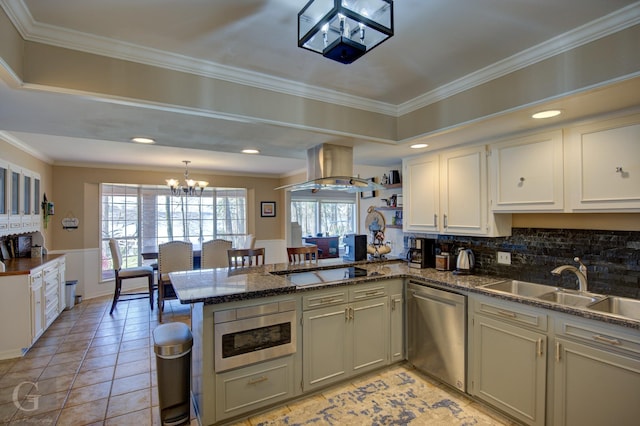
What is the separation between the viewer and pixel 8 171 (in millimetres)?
3559

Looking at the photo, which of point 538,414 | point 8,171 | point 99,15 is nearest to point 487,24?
point 99,15

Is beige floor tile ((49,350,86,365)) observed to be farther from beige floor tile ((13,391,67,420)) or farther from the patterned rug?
the patterned rug

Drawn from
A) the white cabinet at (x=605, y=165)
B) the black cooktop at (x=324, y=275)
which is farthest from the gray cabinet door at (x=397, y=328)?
the white cabinet at (x=605, y=165)

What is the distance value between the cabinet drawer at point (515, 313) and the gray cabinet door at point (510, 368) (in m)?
0.05

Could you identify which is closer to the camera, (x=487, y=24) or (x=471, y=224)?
(x=487, y=24)

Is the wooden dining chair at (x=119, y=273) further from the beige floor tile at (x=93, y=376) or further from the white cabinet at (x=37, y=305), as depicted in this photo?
the beige floor tile at (x=93, y=376)

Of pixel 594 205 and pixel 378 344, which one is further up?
pixel 594 205

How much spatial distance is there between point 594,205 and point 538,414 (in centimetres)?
138

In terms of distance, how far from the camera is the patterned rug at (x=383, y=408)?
2.22 metres

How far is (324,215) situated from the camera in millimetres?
9578

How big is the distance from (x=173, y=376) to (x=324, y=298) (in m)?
1.19

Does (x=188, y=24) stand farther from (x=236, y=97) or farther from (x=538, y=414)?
(x=538, y=414)

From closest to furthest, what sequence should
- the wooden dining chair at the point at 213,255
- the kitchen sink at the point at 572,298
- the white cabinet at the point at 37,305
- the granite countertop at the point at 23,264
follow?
the kitchen sink at the point at 572,298 < the granite countertop at the point at 23,264 < the white cabinet at the point at 37,305 < the wooden dining chair at the point at 213,255

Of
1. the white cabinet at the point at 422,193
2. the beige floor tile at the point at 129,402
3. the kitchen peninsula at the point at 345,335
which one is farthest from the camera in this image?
the white cabinet at the point at 422,193
